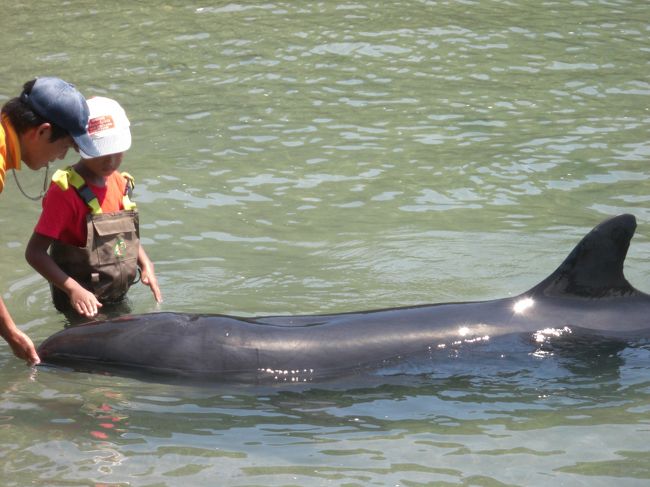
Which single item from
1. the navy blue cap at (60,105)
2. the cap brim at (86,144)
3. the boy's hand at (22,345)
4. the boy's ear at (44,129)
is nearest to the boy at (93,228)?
the cap brim at (86,144)

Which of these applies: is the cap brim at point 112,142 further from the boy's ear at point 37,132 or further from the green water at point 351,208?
the green water at point 351,208

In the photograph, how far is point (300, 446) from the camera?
584 cm

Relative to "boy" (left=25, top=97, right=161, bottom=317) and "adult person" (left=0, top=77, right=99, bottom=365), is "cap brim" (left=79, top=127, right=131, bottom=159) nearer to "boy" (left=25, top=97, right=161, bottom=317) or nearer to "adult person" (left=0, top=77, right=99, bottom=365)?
"boy" (left=25, top=97, right=161, bottom=317)

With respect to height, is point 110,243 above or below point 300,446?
above

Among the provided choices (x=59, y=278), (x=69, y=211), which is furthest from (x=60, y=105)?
(x=59, y=278)

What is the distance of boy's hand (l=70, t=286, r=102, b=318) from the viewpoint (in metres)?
6.60

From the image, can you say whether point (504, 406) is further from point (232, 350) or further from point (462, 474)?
point (232, 350)

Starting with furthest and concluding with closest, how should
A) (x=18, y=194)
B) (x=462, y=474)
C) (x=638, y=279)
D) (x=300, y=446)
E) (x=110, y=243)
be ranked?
1. (x=18, y=194)
2. (x=638, y=279)
3. (x=110, y=243)
4. (x=300, y=446)
5. (x=462, y=474)

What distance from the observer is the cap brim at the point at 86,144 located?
6.14 meters

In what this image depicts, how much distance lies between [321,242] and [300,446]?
3487mm

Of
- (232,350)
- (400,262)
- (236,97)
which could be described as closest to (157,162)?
(236,97)

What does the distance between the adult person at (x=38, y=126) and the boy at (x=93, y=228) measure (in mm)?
645

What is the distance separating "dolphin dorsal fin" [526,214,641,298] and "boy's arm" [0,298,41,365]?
3.01m

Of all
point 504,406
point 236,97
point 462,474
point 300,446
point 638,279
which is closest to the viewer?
point 462,474
